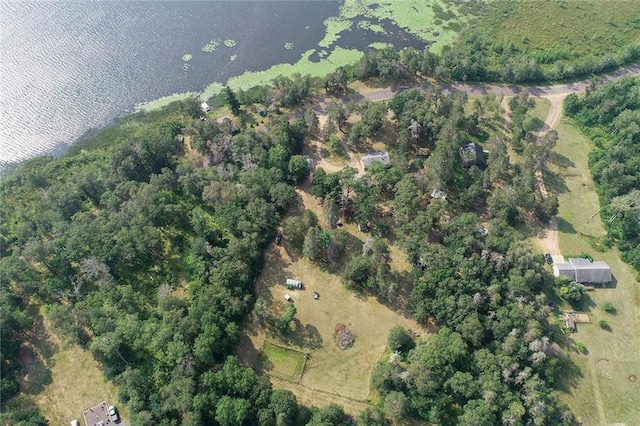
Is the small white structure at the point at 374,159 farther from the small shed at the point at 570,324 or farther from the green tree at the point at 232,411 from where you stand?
the green tree at the point at 232,411

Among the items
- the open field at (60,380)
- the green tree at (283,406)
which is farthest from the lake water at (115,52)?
the green tree at (283,406)

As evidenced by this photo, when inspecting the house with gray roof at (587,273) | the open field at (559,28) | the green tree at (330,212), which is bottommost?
the house with gray roof at (587,273)

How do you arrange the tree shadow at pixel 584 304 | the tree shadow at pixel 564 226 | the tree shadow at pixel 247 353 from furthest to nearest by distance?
1. the tree shadow at pixel 564 226
2. the tree shadow at pixel 584 304
3. the tree shadow at pixel 247 353

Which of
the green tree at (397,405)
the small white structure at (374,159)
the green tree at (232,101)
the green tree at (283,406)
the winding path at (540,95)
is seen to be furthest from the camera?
the green tree at (232,101)

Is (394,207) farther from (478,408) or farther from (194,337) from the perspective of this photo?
(194,337)

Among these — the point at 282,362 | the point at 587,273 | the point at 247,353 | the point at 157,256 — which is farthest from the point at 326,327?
the point at 587,273

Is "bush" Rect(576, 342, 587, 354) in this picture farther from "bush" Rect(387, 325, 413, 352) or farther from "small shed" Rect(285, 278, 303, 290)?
"small shed" Rect(285, 278, 303, 290)

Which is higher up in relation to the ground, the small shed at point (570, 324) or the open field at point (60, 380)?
the small shed at point (570, 324)
